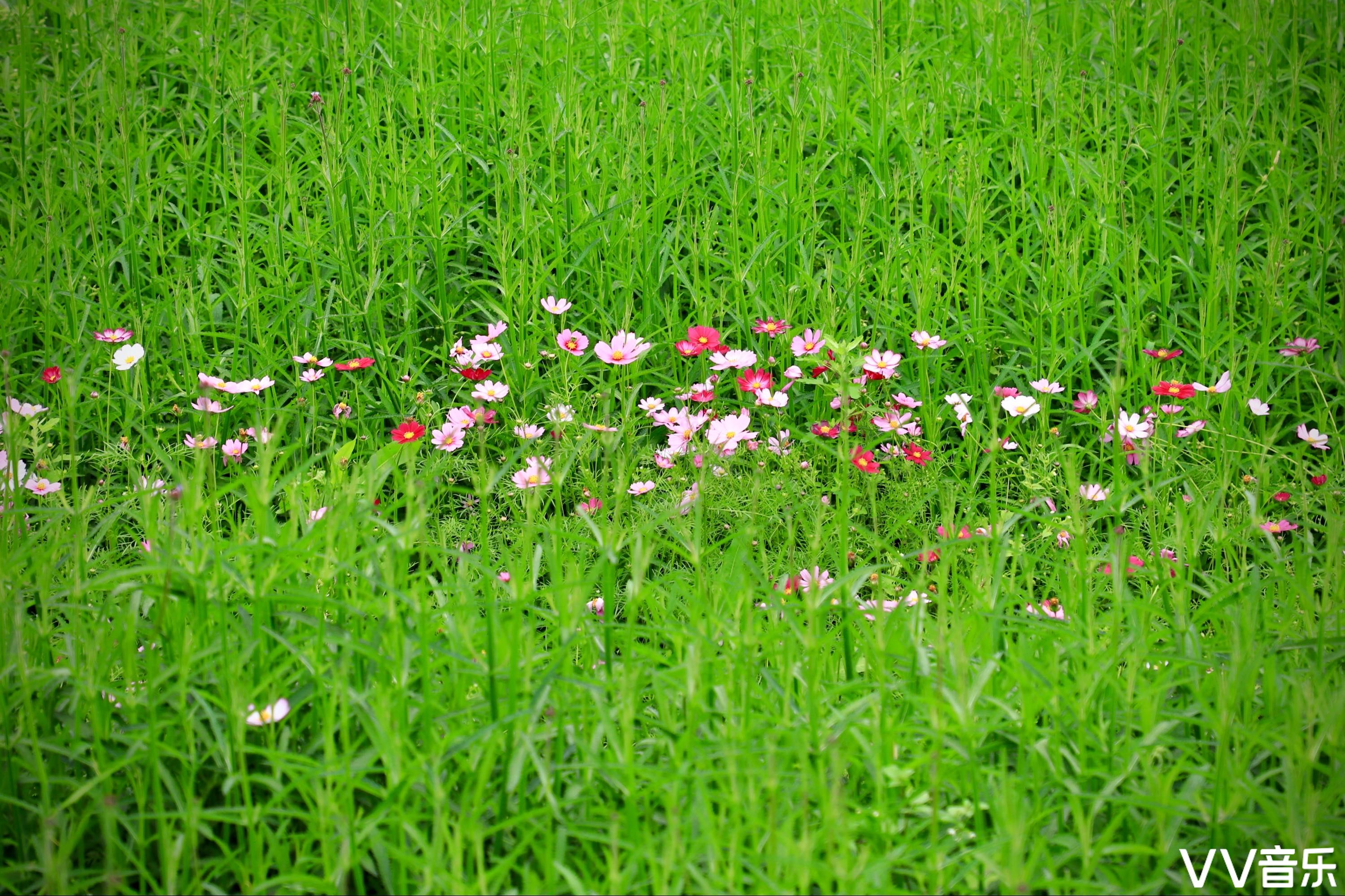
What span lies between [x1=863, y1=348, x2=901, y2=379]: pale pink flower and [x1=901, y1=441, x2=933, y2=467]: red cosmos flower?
0.19 meters

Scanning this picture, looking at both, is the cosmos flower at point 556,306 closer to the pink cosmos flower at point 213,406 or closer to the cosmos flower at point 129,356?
the pink cosmos flower at point 213,406

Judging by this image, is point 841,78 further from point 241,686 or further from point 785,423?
point 241,686

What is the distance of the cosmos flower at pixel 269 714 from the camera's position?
160 cm

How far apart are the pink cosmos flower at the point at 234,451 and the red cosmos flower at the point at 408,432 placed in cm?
38

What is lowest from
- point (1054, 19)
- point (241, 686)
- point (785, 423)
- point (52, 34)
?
point (785, 423)

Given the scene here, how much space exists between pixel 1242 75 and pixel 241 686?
3786mm

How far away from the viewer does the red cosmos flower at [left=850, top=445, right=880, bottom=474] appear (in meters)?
2.56

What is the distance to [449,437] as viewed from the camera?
106 inches

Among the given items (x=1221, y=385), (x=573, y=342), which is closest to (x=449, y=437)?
(x=573, y=342)

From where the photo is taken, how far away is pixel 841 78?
3.58 metres

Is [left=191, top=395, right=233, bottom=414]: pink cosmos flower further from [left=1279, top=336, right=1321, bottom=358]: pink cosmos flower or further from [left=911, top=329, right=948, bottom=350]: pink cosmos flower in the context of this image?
[left=1279, top=336, right=1321, bottom=358]: pink cosmos flower

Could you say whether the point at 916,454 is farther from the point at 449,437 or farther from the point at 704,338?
the point at 449,437

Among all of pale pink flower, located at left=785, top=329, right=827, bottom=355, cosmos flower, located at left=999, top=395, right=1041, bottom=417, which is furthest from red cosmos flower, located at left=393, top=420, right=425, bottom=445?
cosmos flower, located at left=999, top=395, right=1041, bottom=417

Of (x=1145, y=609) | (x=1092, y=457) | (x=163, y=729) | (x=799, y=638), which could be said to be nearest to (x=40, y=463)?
(x=163, y=729)
